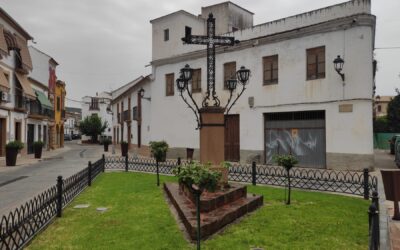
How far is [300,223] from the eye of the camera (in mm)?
6777

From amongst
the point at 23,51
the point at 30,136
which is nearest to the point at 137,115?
the point at 30,136

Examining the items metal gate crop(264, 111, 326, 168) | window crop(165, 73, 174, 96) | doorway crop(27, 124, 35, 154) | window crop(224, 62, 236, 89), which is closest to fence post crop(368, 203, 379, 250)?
metal gate crop(264, 111, 326, 168)

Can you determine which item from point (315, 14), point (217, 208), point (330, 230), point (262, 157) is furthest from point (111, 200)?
point (315, 14)

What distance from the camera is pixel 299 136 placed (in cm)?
1692

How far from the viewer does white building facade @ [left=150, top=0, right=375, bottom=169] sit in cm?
1495

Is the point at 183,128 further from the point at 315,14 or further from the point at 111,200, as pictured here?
the point at 111,200

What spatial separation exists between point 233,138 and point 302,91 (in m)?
4.87

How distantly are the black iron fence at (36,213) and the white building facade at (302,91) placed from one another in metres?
10.2

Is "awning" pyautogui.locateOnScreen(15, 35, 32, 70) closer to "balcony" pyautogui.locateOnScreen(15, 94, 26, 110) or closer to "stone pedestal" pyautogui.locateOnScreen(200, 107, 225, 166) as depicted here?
Result: "balcony" pyautogui.locateOnScreen(15, 94, 26, 110)

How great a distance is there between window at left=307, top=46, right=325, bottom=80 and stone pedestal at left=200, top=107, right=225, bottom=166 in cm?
930

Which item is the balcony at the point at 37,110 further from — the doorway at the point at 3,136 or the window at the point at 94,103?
the window at the point at 94,103

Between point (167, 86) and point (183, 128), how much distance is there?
10.7ft

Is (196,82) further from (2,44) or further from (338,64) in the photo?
(2,44)

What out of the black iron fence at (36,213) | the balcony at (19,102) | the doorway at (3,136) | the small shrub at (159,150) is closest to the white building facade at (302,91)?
the small shrub at (159,150)
